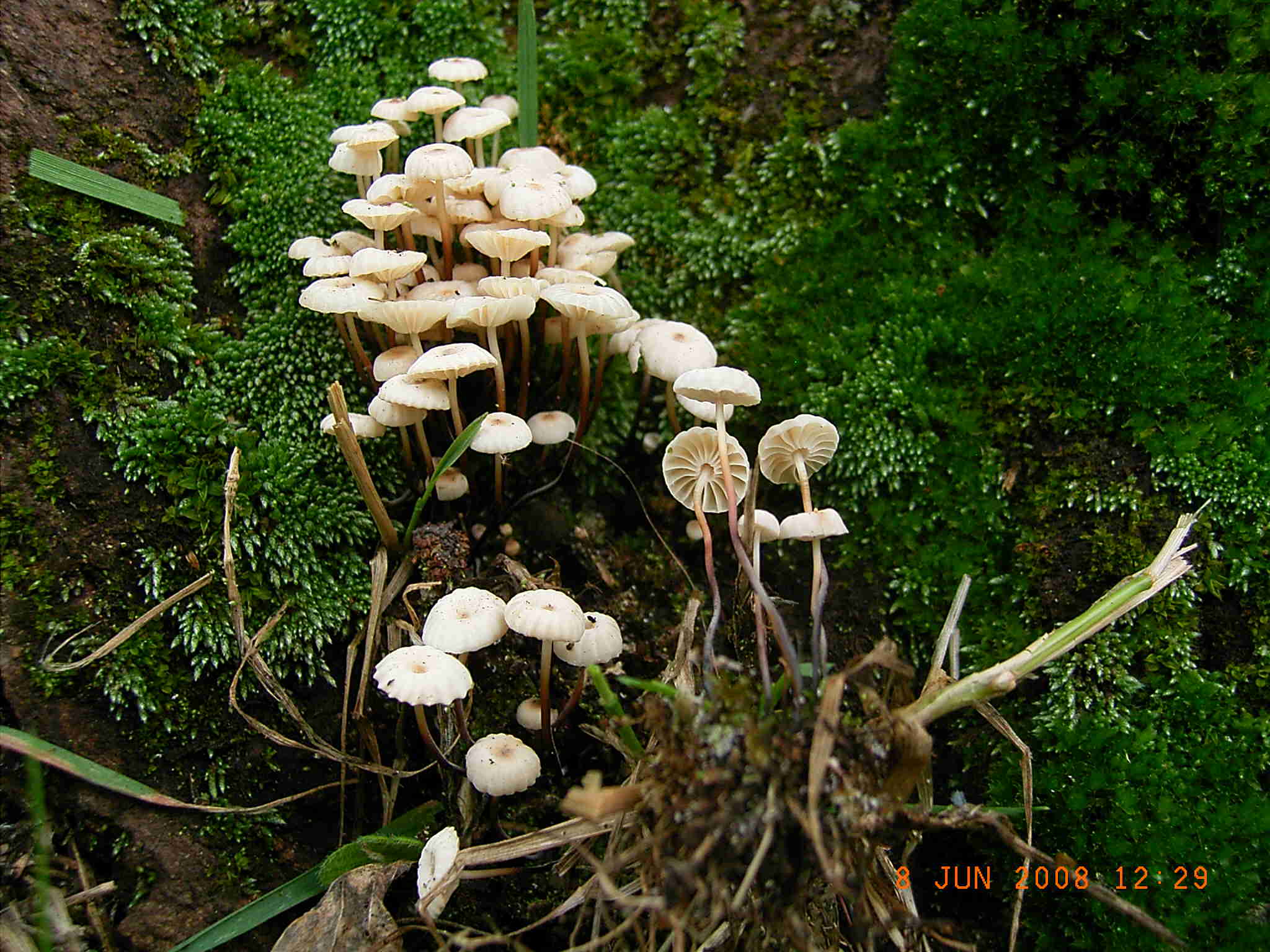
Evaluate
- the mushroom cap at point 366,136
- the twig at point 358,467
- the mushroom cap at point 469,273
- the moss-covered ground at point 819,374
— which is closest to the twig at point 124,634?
the moss-covered ground at point 819,374

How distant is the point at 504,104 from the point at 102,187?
1377mm

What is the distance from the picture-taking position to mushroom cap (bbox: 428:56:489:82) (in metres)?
2.95

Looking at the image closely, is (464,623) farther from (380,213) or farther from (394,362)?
(380,213)

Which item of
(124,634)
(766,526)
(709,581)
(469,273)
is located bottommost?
(124,634)

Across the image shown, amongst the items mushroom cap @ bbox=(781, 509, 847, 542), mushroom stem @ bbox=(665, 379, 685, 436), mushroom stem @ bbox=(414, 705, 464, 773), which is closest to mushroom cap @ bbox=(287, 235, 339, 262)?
mushroom stem @ bbox=(665, 379, 685, 436)

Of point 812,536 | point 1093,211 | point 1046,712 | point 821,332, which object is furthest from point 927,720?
point 1093,211

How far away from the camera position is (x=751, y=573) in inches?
86.5

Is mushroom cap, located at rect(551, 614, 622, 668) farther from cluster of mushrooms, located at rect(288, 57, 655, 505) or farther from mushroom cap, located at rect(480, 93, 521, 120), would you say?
mushroom cap, located at rect(480, 93, 521, 120)

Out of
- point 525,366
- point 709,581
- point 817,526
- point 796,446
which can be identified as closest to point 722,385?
point 796,446

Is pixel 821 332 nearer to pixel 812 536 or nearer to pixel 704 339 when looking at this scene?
pixel 704 339

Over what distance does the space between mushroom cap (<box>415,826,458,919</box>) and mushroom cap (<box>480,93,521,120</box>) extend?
8.02ft

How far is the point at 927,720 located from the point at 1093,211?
196 cm

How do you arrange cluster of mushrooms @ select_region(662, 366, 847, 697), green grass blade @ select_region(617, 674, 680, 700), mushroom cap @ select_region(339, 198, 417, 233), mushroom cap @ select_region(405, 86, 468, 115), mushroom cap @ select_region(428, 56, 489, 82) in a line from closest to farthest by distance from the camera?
green grass blade @ select_region(617, 674, 680, 700), cluster of mushrooms @ select_region(662, 366, 847, 697), mushroom cap @ select_region(339, 198, 417, 233), mushroom cap @ select_region(405, 86, 468, 115), mushroom cap @ select_region(428, 56, 489, 82)

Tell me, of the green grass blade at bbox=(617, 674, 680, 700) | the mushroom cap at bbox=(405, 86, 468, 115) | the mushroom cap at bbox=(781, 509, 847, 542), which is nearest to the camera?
the green grass blade at bbox=(617, 674, 680, 700)
